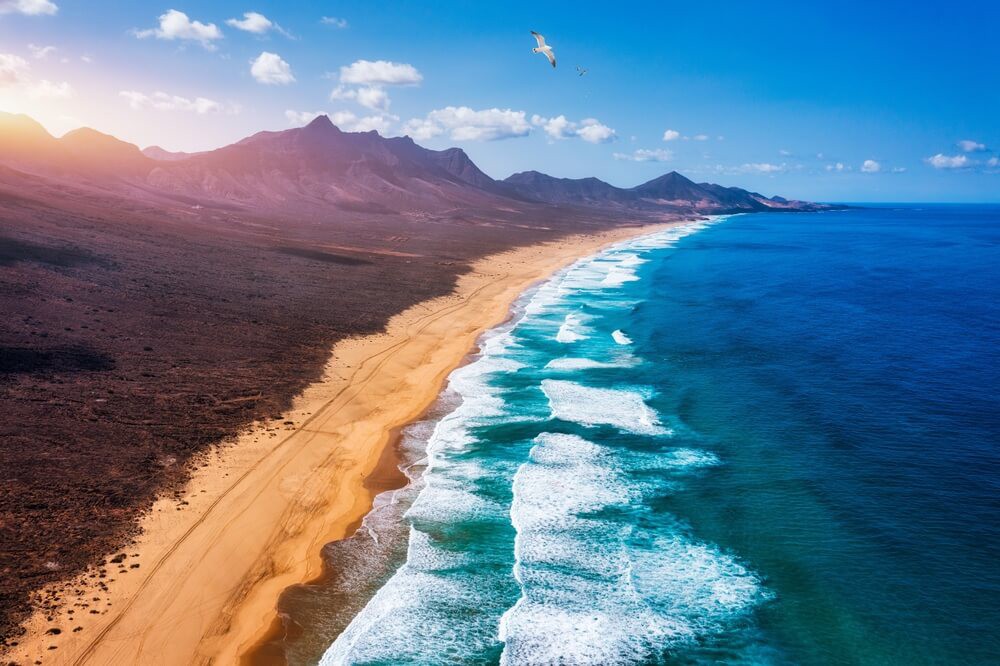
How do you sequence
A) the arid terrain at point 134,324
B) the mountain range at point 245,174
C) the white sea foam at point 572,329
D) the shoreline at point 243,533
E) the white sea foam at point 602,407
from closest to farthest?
1. the shoreline at point 243,533
2. the arid terrain at point 134,324
3. the white sea foam at point 602,407
4. the white sea foam at point 572,329
5. the mountain range at point 245,174

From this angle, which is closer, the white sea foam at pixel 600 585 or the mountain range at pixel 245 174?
the white sea foam at pixel 600 585

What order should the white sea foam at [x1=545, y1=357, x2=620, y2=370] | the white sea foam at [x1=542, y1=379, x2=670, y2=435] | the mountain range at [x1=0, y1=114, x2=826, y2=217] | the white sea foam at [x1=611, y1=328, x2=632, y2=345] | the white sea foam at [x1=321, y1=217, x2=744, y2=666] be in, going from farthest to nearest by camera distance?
1. the mountain range at [x1=0, y1=114, x2=826, y2=217]
2. the white sea foam at [x1=611, y1=328, x2=632, y2=345]
3. the white sea foam at [x1=545, y1=357, x2=620, y2=370]
4. the white sea foam at [x1=542, y1=379, x2=670, y2=435]
5. the white sea foam at [x1=321, y1=217, x2=744, y2=666]

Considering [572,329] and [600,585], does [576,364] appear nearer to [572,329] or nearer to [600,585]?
[572,329]

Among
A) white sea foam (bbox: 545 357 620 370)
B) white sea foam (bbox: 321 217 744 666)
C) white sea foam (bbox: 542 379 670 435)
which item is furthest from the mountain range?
white sea foam (bbox: 321 217 744 666)

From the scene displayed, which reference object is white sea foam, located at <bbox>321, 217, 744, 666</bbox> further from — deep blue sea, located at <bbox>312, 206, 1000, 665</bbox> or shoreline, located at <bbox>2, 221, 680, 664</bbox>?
shoreline, located at <bbox>2, 221, 680, 664</bbox>

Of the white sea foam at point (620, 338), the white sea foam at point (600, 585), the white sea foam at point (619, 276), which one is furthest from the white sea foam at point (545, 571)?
the white sea foam at point (619, 276)

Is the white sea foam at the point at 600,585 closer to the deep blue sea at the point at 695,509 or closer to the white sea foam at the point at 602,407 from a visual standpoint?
the deep blue sea at the point at 695,509
